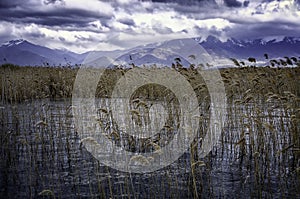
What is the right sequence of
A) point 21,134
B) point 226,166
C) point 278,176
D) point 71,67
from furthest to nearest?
point 71,67 → point 21,134 → point 226,166 → point 278,176

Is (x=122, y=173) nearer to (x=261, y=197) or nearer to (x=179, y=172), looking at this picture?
(x=179, y=172)

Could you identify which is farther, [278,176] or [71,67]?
[71,67]


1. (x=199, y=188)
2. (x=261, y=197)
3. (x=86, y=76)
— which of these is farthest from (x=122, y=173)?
(x=86, y=76)

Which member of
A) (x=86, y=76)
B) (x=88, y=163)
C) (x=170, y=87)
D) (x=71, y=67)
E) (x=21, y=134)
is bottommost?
(x=88, y=163)

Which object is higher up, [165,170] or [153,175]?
[165,170]

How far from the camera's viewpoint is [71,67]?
18359mm

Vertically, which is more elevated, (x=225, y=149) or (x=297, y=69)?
(x=297, y=69)

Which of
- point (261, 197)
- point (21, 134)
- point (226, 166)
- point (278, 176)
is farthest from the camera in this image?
point (21, 134)

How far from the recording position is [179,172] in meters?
5.88

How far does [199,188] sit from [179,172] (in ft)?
2.21

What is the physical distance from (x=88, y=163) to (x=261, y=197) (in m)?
3.00

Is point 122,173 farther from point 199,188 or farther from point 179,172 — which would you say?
point 199,188

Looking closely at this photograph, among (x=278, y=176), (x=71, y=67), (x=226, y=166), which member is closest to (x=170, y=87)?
(x=226, y=166)

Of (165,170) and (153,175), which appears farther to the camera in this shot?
(153,175)
